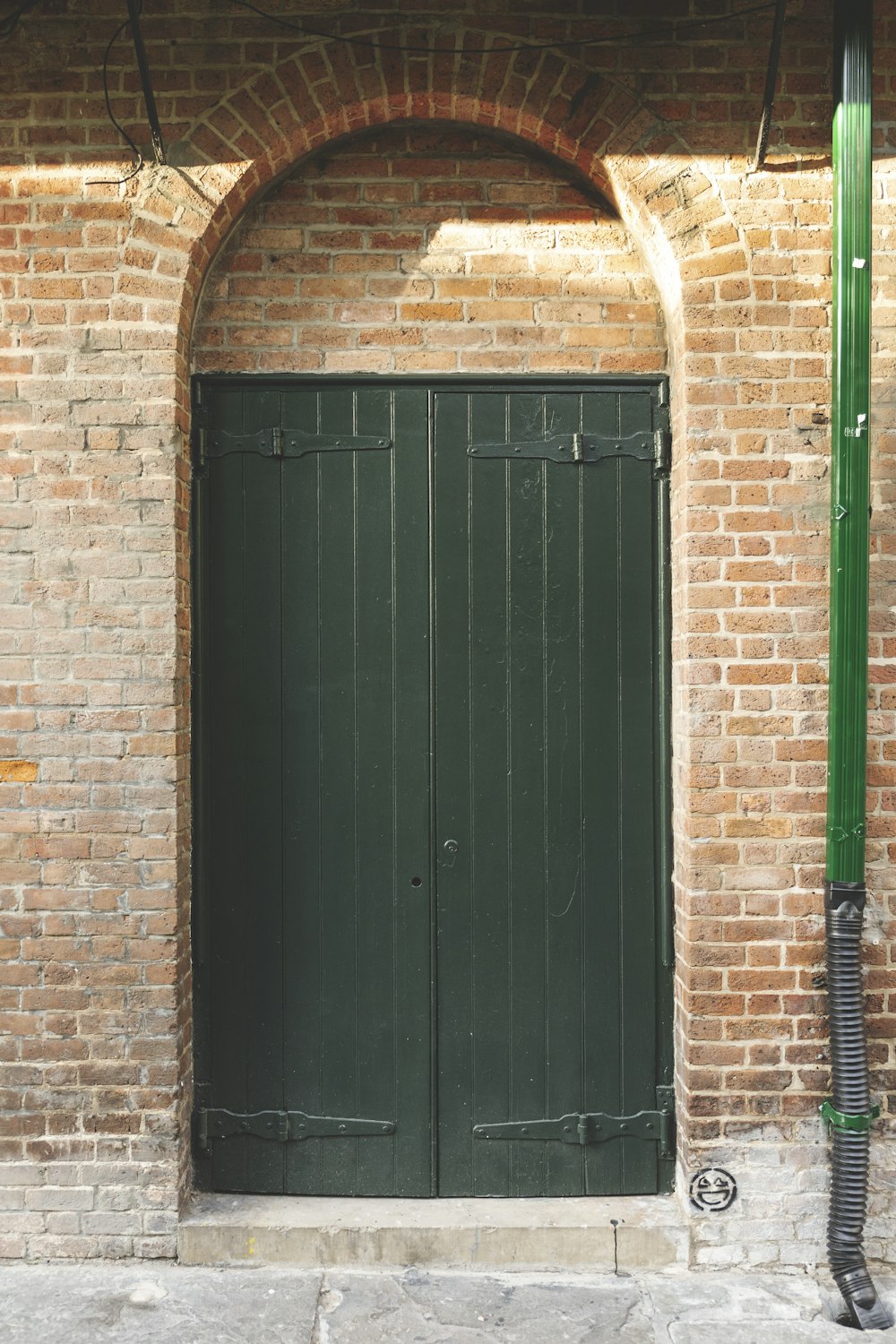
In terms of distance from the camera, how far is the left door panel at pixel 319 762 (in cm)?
335

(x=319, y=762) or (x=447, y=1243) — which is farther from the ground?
(x=319, y=762)

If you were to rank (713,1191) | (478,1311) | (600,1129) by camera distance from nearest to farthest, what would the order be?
(478,1311)
(713,1191)
(600,1129)

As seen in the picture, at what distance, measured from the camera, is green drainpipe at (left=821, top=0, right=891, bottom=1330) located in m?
2.99

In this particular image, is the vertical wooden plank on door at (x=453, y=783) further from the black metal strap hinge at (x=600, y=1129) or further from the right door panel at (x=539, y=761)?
the black metal strap hinge at (x=600, y=1129)

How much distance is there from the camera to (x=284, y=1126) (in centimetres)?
332

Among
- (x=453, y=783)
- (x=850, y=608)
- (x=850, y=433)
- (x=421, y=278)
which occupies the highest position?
(x=421, y=278)

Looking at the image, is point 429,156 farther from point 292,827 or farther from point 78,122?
point 292,827

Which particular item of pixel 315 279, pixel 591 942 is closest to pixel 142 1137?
pixel 591 942

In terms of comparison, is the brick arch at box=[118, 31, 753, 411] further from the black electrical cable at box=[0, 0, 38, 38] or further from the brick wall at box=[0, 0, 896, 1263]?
the black electrical cable at box=[0, 0, 38, 38]

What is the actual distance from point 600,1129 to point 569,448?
2325 mm

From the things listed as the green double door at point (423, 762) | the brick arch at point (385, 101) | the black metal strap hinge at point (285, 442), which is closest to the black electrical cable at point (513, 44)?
the brick arch at point (385, 101)

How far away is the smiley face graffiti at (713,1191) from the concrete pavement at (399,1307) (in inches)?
8.1

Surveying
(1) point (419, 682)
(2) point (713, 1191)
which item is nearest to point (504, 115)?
(1) point (419, 682)

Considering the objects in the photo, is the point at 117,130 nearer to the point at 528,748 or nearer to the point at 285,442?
the point at 285,442
